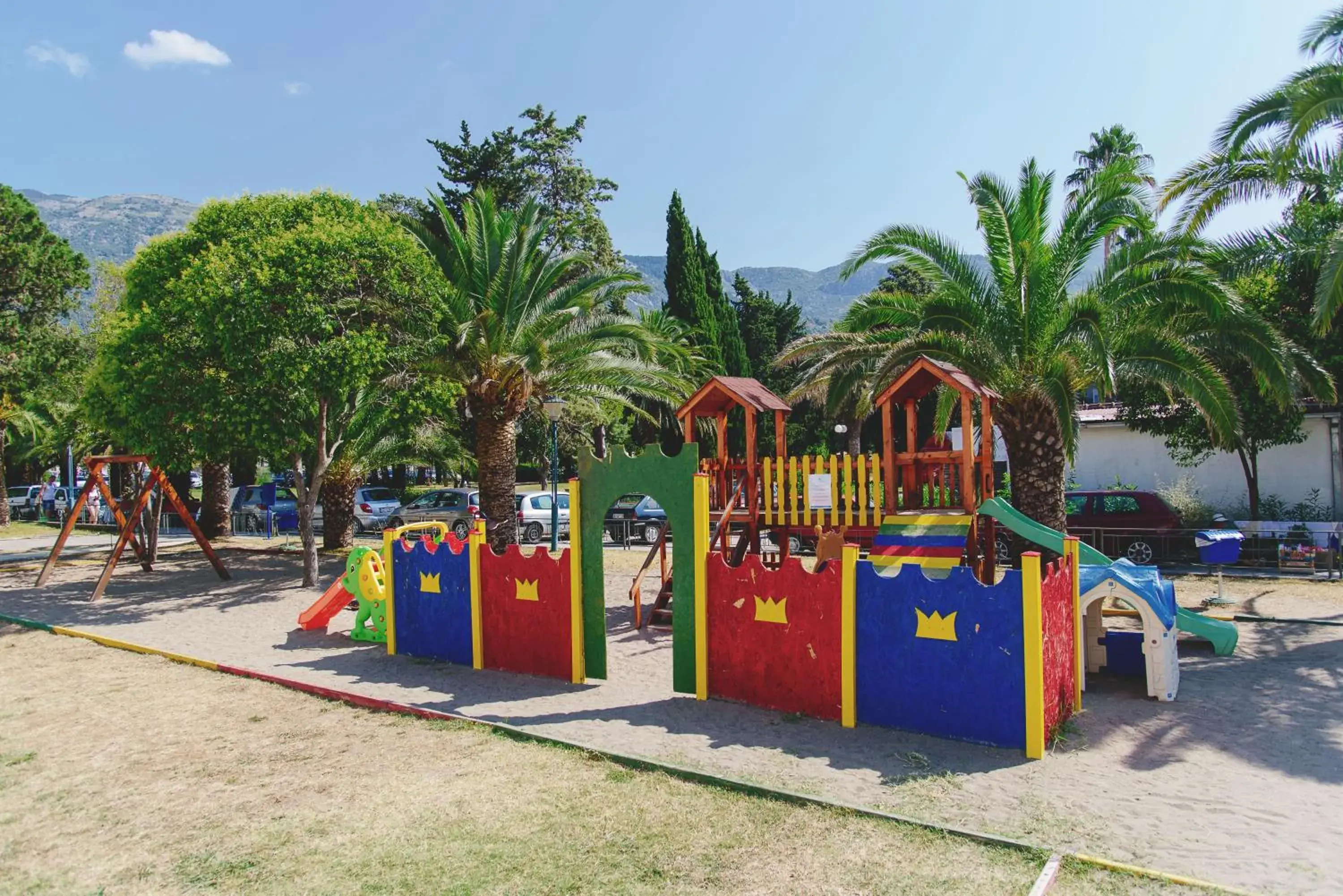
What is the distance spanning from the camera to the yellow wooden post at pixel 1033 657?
6.42 m

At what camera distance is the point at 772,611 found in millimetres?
7812

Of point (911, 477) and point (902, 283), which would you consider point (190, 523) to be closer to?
point (911, 477)

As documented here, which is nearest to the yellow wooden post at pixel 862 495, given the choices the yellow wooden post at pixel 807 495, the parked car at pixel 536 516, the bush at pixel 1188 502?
the yellow wooden post at pixel 807 495

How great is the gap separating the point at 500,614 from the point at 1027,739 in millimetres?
5455

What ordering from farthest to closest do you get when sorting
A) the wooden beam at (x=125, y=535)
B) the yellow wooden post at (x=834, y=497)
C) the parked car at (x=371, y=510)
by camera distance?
the parked car at (x=371, y=510)
the wooden beam at (x=125, y=535)
the yellow wooden post at (x=834, y=497)

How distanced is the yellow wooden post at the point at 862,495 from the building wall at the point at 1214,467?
37.4ft

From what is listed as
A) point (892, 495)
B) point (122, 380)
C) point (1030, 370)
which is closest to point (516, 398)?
point (122, 380)

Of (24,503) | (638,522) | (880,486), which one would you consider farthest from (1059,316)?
(24,503)

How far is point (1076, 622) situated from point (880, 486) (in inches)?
196

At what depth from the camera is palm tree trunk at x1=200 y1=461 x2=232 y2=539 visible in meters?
25.9

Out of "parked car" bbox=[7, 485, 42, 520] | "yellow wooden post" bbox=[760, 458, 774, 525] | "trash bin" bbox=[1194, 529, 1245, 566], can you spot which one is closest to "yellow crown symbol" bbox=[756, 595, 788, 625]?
"yellow wooden post" bbox=[760, 458, 774, 525]

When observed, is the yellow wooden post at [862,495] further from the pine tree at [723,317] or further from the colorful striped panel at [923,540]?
the pine tree at [723,317]

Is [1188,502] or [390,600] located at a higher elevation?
[1188,502]

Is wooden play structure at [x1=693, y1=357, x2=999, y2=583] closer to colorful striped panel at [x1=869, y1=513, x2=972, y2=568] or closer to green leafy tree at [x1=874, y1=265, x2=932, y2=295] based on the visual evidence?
colorful striped panel at [x1=869, y1=513, x2=972, y2=568]
